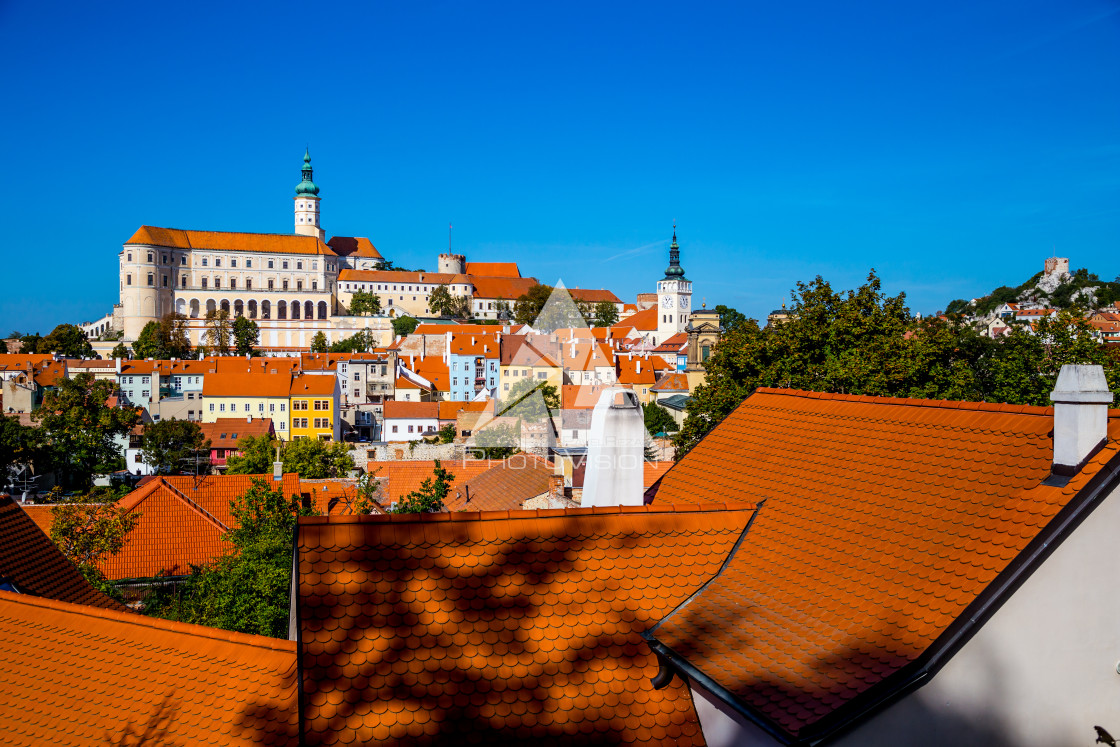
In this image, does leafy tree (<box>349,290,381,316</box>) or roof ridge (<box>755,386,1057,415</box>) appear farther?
leafy tree (<box>349,290,381,316</box>)

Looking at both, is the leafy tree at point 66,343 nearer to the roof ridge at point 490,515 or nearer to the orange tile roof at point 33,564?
the orange tile roof at point 33,564

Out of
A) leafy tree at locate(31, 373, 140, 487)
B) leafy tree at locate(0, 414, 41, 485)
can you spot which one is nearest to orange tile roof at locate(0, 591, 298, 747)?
leafy tree at locate(0, 414, 41, 485)

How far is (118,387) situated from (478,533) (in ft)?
273

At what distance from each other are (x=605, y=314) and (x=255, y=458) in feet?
309

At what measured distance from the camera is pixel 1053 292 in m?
135

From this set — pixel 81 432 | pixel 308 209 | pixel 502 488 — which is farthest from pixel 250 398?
pixel 308 209

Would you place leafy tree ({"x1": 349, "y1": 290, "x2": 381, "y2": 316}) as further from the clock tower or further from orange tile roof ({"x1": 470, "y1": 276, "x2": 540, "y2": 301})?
the clock tower

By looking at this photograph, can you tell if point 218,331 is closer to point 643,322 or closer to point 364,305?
point 364,305

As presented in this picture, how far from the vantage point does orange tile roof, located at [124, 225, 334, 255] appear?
13125 centimetres

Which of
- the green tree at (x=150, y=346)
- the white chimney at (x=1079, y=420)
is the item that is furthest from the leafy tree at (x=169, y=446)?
the white chimney at (x=1079, y=420)

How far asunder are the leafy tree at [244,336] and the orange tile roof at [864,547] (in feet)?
382

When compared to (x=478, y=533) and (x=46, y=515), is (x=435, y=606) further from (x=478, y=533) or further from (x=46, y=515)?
(x=46, y=515)

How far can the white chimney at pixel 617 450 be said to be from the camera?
294 inches

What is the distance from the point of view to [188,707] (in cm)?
532
